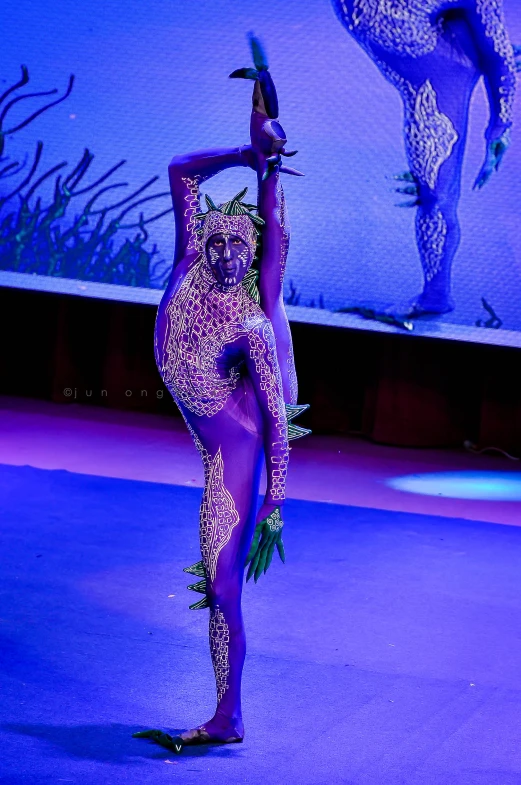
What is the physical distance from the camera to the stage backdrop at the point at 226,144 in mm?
5816

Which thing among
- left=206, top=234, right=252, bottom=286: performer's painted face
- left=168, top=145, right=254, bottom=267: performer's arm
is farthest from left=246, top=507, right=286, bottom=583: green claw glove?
left=168, top=145, right=254, bottom=267: performer's arm

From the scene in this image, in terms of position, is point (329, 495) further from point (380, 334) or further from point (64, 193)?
point (64, 193)

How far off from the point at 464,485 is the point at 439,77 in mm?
1996

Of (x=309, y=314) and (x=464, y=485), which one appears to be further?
(x=309, y=314)

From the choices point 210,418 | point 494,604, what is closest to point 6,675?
point 210,418

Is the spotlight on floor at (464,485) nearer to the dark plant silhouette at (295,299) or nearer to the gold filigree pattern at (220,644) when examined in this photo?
the dark plant silhouette at (295,299)

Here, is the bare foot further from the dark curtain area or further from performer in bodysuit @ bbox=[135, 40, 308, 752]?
the dark curtain area

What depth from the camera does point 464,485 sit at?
5.83m

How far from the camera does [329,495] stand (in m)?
5.42

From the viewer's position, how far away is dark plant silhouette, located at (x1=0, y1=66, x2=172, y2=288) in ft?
20.4

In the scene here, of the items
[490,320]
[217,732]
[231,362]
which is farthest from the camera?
[490,320]

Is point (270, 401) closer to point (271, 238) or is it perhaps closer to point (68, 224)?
point (271, 238)

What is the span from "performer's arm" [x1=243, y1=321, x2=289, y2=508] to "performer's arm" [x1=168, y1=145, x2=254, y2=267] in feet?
0.98

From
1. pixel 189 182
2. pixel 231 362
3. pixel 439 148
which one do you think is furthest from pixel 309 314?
pixel 231 362
